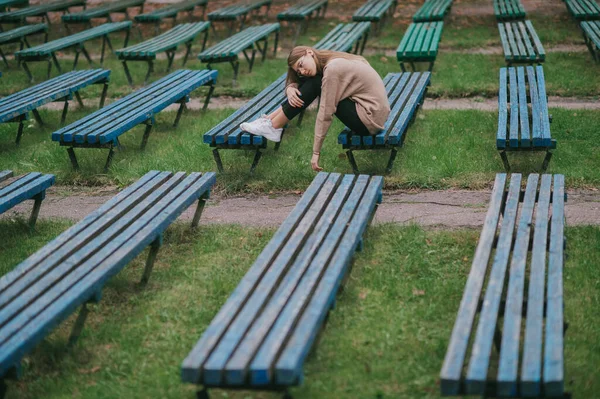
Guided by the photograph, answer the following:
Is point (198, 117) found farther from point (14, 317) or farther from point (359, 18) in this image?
point (14, 317)

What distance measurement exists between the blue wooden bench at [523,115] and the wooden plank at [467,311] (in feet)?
4.18

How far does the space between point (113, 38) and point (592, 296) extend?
10.9 metres

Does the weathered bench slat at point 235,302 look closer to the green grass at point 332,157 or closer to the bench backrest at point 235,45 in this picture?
the green grass at point 332,157

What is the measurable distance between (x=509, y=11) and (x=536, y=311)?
924 centimetres

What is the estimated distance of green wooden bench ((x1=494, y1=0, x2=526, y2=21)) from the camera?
11.6 m

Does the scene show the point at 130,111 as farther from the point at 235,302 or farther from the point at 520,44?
the point at 520,44

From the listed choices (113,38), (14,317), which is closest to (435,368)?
(14,317)

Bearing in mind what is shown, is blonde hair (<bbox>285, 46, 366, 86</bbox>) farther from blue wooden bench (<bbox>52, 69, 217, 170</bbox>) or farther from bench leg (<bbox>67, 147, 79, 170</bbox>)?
bench leg (<bbox>67, 147, 79, 170</bbox>)

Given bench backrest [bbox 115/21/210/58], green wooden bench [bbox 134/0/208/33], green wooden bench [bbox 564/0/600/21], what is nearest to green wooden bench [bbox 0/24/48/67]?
green wooden bench [bbox 134/0/208/33]

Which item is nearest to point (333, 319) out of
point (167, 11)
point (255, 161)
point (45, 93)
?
point (255, 161)

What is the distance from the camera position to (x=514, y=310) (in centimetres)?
346

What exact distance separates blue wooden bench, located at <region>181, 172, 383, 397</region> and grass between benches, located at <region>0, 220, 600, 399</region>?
299 millimetres

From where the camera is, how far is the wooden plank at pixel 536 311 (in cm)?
291

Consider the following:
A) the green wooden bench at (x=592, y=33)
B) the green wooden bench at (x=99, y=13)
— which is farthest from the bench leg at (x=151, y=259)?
the green wooden bench at (x=99, y=13)
